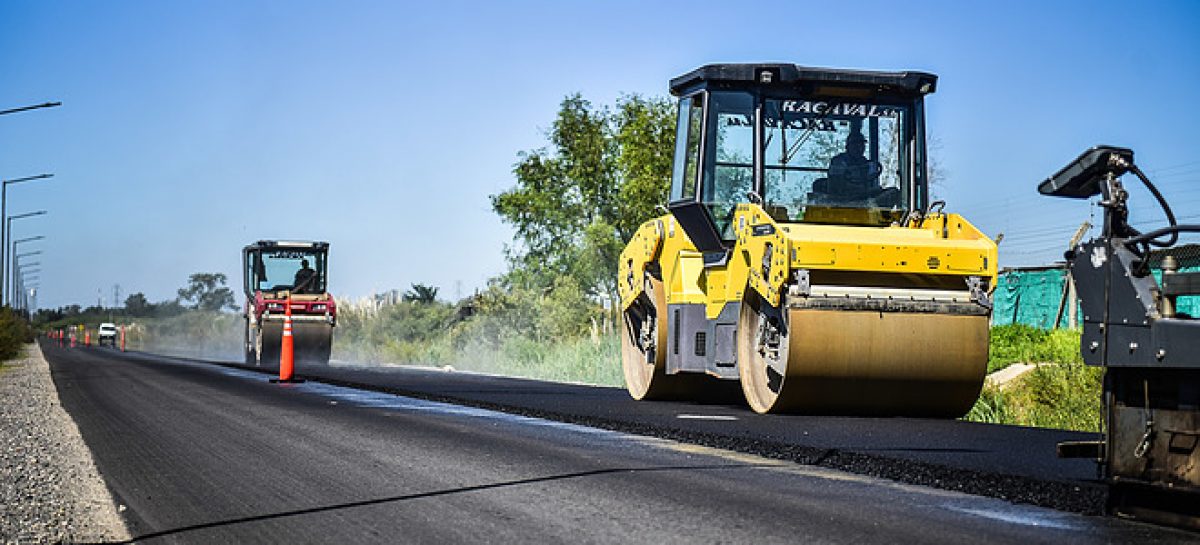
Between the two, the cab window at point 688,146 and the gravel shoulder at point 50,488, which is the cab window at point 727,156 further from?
the gravel shoulder at point 50,488

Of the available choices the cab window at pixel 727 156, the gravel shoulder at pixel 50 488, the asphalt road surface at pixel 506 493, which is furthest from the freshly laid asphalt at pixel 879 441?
the gravel shoulder at pixel 50 488

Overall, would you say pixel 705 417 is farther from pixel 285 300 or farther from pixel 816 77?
pixel 285 300

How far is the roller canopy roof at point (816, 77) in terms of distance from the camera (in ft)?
42.3

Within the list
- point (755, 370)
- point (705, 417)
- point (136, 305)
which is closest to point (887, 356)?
point (755, 370)

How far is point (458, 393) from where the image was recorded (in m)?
16.3

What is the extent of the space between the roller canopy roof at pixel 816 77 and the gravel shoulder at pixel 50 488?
6.54 metres

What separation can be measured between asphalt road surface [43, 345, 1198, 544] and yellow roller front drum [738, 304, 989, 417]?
22.3 inches

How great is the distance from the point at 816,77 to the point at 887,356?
300 cm

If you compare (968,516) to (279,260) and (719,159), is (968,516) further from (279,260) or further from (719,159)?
(279,260)

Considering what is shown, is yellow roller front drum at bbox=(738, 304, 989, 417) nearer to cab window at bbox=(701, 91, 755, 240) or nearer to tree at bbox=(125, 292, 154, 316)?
cab window at bbox=(701, 91, 755, 240)

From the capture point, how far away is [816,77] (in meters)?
12.8

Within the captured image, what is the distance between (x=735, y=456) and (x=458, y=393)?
7.78 meters

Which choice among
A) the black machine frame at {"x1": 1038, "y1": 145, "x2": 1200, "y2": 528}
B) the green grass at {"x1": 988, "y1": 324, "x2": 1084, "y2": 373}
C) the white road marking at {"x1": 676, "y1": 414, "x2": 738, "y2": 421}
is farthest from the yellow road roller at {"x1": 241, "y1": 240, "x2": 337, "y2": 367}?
the black machine frame at {"x1": 1038, "y1": 145, "x2": 1200, "y2": 528}

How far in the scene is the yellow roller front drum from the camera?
11.2m
